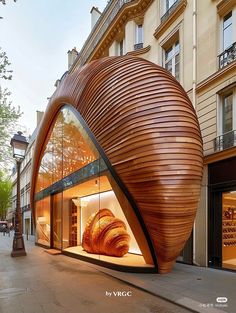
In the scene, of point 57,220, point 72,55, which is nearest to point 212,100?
point 57,220

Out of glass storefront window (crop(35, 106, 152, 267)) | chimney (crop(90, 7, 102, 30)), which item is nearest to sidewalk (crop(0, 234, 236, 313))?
glass storefront window (crop(35, 106, 152, 267))

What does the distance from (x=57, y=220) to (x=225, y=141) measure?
9.84 m

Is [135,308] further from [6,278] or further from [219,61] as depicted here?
[219,61]

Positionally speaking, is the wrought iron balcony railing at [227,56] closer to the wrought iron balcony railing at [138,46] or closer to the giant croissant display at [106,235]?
the wrought iron balcony railing at [138,46]

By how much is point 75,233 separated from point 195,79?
7778 millimetres

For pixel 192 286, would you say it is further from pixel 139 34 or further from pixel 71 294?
pixel 139 34

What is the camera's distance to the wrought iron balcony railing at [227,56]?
9510mm

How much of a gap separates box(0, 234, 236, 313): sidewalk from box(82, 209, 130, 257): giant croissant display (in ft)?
3.06

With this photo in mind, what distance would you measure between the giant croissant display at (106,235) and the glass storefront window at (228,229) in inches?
113

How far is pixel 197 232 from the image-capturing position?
10375 mm

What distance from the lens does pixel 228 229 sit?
977 cm

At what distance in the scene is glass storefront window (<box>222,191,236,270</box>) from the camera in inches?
376

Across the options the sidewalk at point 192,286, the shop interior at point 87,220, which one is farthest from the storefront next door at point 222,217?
the shop interior at point 87,220

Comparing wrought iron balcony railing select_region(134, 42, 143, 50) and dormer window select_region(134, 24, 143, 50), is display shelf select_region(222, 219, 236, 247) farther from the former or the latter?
dormer window select_region(134, 24, 143, 50)
